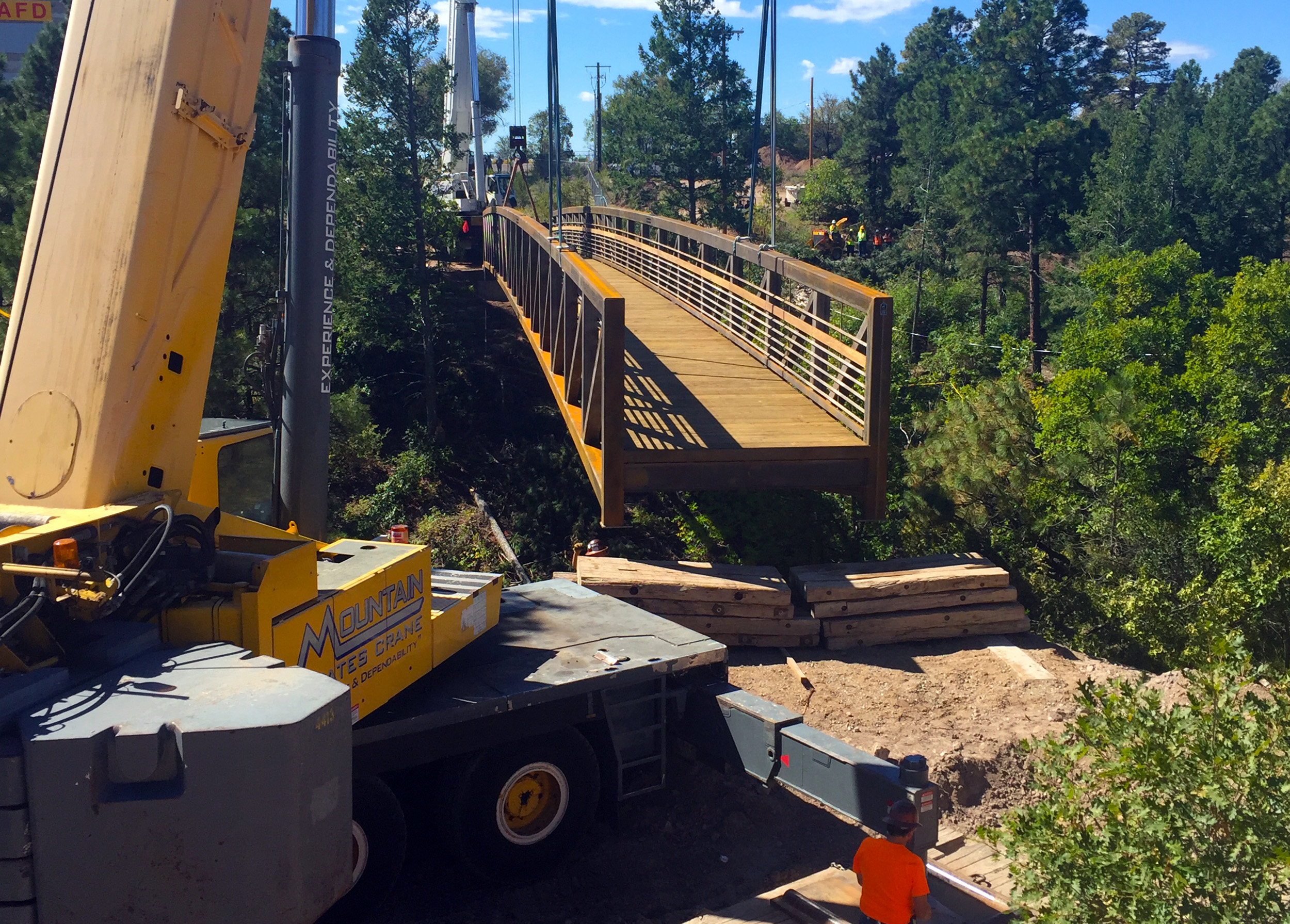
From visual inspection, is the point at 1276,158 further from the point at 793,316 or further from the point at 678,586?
the point at 678,586

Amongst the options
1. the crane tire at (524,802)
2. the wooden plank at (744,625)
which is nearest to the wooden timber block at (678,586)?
the wooden plank at (744,625)

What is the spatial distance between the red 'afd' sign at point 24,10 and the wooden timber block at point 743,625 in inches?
2052

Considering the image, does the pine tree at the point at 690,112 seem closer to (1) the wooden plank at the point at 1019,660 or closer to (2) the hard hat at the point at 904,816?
(1) the wooden plank at the point at 1019,660

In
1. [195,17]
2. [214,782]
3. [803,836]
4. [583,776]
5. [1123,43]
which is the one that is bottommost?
[803,836]

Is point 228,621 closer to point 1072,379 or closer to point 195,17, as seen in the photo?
point 195,17

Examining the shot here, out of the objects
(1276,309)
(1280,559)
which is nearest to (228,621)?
(1280,559)

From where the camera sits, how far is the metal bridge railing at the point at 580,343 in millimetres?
11102

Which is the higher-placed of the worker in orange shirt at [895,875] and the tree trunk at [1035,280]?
the tree trunk at [1035,280]

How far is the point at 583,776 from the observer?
7281 mm

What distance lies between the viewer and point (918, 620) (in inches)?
456

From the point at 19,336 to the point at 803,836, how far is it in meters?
6.17

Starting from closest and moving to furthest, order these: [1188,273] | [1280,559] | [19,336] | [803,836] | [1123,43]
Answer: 1. [19,336]
2. [803,836]
3. [1280,559]
4. [1188,273]
5. [1123,43]

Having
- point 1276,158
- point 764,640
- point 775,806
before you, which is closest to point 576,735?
point 775,806

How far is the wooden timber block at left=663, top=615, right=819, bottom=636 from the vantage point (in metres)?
11.4
